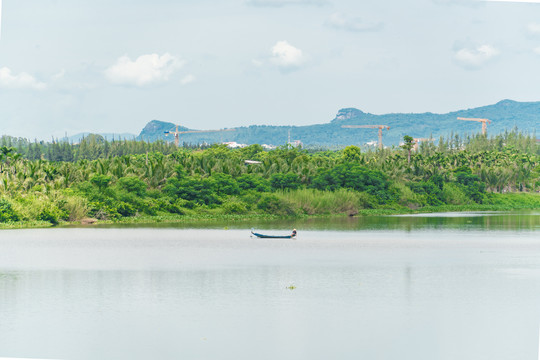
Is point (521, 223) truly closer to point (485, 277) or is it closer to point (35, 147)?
point (485, 277)

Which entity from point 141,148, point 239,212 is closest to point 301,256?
point 239,212

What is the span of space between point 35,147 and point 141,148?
12.4 m

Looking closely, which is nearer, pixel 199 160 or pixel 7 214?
pixel 7 214

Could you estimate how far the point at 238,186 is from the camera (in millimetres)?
52250

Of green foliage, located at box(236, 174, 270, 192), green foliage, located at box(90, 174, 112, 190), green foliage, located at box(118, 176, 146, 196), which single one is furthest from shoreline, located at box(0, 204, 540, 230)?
green foliage, located at box(236, 174, 270, 192)

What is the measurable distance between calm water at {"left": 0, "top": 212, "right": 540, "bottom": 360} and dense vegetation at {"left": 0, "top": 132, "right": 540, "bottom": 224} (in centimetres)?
848

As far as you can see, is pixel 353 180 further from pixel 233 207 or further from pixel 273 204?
pixel 233 207

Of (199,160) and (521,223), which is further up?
(199,160)

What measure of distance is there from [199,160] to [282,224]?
51.8ft

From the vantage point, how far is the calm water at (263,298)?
49.0ft

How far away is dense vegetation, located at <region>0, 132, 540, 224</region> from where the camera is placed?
42719mm

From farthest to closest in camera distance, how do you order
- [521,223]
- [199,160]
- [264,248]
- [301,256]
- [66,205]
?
[199,160]
[521,223]
[66,205]
[264,248]
[301,256]

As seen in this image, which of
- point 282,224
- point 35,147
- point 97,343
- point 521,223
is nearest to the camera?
point 97,343

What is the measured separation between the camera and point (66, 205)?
135 ft
